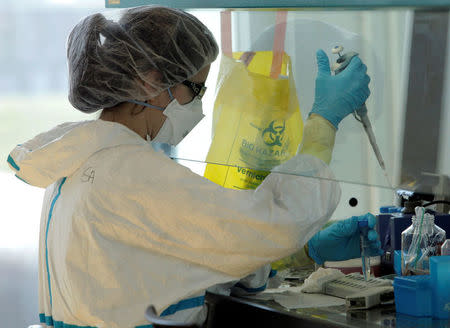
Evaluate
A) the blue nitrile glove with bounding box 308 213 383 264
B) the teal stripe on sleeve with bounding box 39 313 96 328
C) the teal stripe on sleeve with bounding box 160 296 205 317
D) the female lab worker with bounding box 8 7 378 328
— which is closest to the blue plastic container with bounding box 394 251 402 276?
the blue nitrile glove with bounding box 308 213 383 264

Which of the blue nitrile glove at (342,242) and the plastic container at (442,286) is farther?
the blue nitrile glove at (342,242)

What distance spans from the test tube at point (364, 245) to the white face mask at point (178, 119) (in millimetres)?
530

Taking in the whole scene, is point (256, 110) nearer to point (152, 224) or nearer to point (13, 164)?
point (152, 224)

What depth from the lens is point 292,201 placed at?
1.35m

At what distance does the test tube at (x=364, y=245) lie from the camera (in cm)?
165

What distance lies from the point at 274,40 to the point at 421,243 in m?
0.61

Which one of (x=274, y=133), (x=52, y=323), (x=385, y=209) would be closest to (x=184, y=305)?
(x=52, y=323)

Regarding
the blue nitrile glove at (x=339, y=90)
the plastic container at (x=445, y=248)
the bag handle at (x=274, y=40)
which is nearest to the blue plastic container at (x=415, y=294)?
the plastic container at (x=445, y=248)

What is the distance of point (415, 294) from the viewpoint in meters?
1.36

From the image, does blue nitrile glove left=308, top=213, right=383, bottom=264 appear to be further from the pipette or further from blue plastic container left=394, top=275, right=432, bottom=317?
the pipette

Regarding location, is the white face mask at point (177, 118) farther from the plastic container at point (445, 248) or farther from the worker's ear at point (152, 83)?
the plastic container at point (445, 248)

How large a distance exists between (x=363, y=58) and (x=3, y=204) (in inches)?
85.0

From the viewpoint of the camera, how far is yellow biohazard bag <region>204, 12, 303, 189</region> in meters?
1.50

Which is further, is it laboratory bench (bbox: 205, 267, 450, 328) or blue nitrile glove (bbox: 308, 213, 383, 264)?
blue nitrile glove (bbox: 308, 213, 383, 264)
